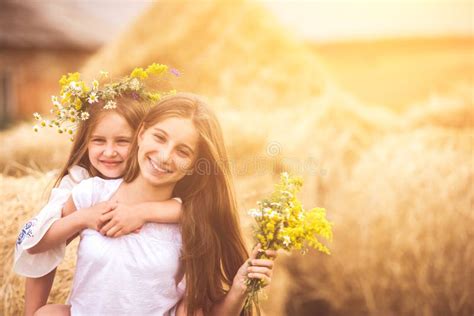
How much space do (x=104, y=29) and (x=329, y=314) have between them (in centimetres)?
355

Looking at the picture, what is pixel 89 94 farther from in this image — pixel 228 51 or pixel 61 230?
pixel 228 51

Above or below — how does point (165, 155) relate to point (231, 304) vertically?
above

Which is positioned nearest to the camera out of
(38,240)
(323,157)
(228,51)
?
(38,240)

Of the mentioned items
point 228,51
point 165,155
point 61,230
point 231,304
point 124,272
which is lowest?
point 231,304

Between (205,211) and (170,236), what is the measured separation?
0.39ft

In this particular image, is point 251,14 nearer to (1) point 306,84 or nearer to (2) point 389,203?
(1) point 306,84

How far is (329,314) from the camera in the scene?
3.39 m

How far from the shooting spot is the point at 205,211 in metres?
1.54

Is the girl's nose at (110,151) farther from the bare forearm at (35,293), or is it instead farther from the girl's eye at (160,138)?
the bare forearm at (35,293)

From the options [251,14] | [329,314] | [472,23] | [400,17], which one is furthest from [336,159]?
[472,23]

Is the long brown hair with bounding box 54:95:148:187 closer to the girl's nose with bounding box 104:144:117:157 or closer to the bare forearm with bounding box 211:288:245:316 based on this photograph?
the girl's nose with bounding box 104:144:117:157

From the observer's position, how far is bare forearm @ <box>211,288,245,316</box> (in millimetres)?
1479

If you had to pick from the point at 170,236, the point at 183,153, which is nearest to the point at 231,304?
the point at 170,236

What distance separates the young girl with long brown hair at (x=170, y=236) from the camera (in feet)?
4.67
